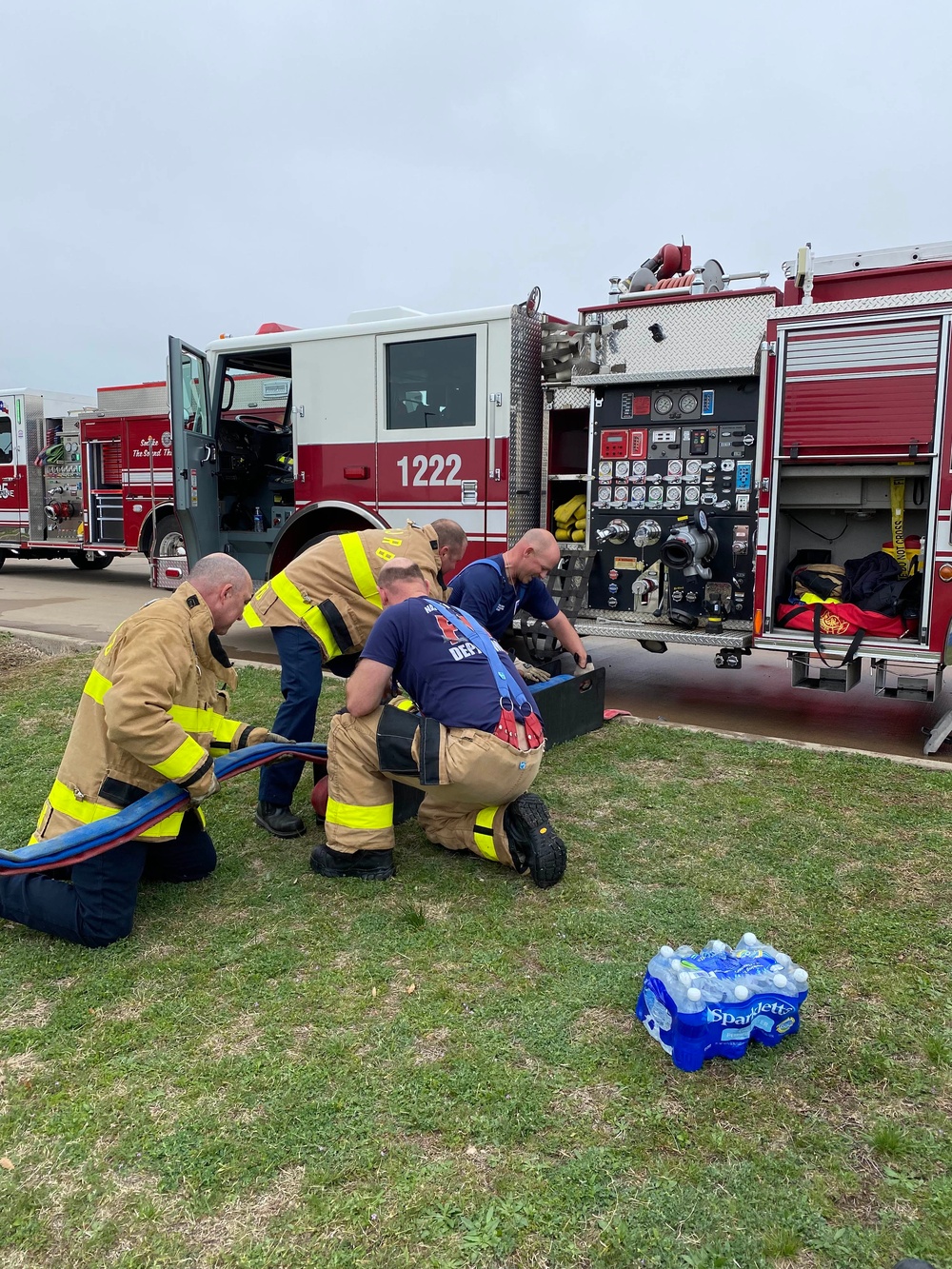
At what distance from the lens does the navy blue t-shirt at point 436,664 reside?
3.43m

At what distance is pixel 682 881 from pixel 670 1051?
3.80 feet

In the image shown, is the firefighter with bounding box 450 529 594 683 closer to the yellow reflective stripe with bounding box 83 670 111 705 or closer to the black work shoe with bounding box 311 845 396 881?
the black work shoe with bounding box 311 845 396 881

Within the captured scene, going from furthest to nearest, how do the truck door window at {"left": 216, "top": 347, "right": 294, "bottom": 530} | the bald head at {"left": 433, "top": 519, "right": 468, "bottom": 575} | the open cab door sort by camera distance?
the truck door window at {"left": 216, "top": 347, "right": 294, "bottom": 530}
the open cab door
the bald head at {"left": 433, "top": 519, "right": 468, "bottom": 575}

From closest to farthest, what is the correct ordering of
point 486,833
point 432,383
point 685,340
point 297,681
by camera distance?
point 486,833
point 297,681
point 685,340
point 432,383

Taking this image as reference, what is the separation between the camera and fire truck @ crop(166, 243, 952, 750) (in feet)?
18.7

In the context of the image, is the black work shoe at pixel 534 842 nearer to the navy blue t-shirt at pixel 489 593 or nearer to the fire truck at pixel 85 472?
the navy blue t-shirt at pixel 489 593

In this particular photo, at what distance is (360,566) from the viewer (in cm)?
430

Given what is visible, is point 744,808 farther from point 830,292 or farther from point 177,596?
point 830,292

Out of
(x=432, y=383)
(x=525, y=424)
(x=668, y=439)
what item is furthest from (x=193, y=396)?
(x=668, y=439)

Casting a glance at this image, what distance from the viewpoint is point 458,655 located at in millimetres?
3457

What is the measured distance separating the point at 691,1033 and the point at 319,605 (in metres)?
2.51

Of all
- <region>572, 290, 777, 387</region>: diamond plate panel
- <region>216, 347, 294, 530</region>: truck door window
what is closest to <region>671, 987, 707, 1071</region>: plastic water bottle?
<region>572, 290, 777, 387</region>: diamond plate panel

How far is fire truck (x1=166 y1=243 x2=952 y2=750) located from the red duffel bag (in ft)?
0.16

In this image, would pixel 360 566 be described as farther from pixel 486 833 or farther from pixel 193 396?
pixel 193 396
